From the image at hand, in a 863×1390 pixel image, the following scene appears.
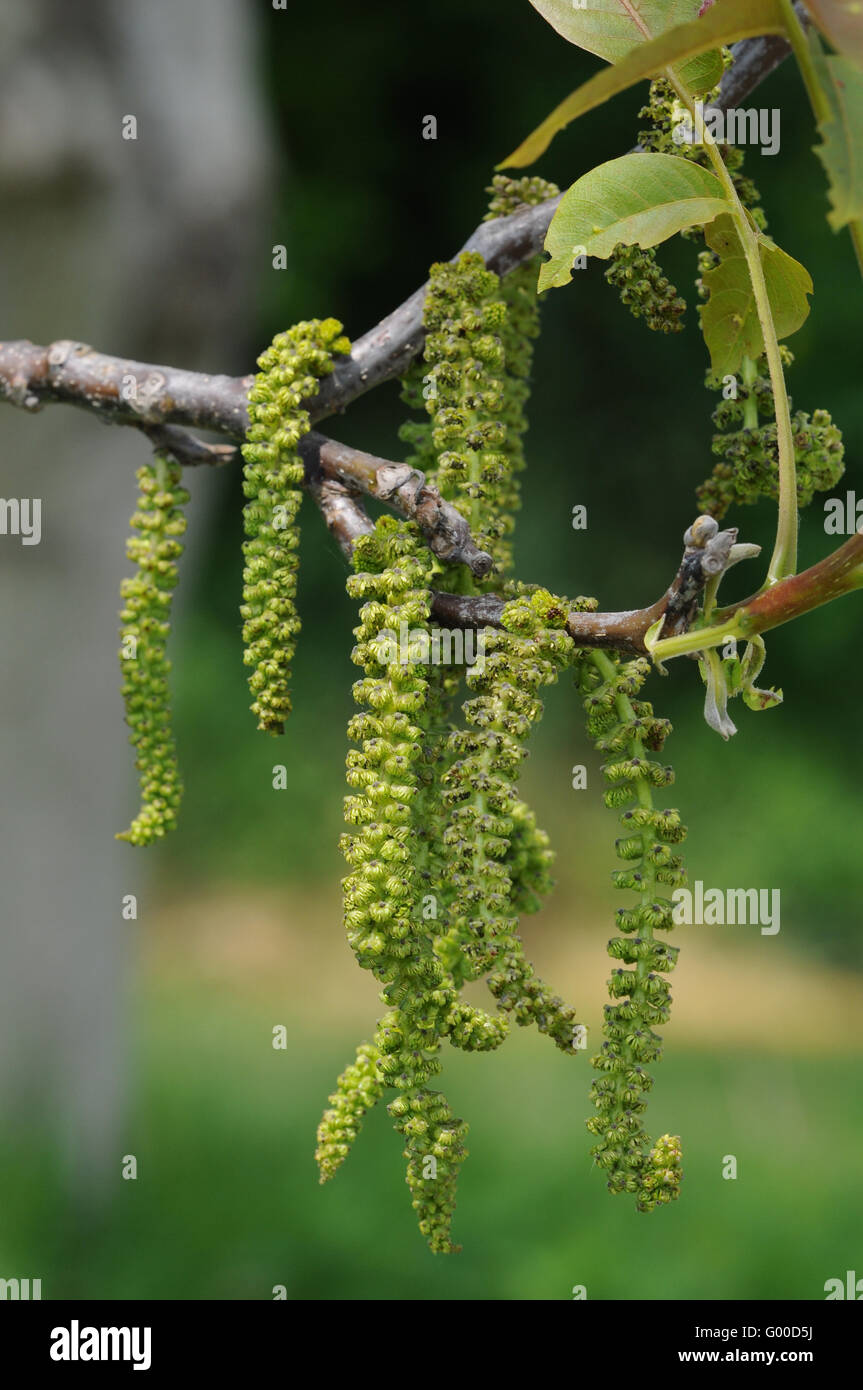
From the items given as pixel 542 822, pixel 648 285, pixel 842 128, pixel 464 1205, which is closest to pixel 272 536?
pixel 648 285

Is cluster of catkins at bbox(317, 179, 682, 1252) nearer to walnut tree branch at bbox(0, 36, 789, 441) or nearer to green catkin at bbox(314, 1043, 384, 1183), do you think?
green catkin at bbox(314, 1043, 384, 1183)

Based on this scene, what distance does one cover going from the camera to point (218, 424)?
996mm

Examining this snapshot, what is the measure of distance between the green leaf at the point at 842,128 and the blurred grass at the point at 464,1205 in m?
2.46

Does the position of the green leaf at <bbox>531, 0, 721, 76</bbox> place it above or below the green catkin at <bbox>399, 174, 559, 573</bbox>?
above

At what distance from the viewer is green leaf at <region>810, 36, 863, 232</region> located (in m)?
0.54

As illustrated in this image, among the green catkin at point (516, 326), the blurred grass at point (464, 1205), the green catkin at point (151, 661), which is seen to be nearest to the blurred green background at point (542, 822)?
the blurred grass at point (464, 1205)

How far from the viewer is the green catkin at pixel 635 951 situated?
67cm

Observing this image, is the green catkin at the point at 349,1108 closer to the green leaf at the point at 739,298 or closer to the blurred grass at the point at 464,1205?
the green leaf at the point at 739,298

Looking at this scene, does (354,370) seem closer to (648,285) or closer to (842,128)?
(648,285)

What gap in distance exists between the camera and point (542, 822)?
4.77 metres

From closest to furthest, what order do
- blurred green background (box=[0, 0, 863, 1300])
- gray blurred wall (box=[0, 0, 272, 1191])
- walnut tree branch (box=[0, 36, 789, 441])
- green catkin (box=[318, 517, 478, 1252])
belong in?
green catkin (box=[318, 517, 478, 1252]) < walnut tree branch (box=[0, 36, 789, 441]) < gray blurred wall (box=[0, 0, 272, 1191]) < blurred green background (box=[0, 0, 863, 1300])

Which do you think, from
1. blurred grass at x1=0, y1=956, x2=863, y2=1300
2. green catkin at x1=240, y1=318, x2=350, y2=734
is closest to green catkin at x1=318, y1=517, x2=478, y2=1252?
green catkin at x1=240, y1=318, x2=350, y2=734

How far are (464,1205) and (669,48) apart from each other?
8.97 feet

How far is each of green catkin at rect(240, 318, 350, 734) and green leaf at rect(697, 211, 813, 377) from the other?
0.25m
